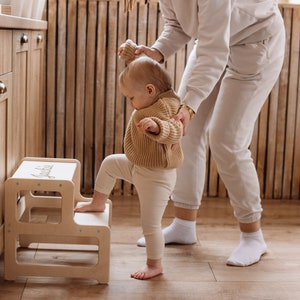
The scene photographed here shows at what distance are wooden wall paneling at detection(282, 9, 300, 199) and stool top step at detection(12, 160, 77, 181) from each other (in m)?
1.40

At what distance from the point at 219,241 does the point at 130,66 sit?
94 centimetres

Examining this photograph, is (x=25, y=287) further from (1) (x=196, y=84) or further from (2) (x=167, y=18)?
(2) (x=167, y=18)

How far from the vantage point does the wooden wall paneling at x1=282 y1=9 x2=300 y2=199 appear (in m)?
3.23

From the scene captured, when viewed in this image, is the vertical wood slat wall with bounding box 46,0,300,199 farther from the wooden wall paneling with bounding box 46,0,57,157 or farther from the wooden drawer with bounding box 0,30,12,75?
the wooden drawer with bounding box 0,30,12,75

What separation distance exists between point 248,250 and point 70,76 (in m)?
1.39

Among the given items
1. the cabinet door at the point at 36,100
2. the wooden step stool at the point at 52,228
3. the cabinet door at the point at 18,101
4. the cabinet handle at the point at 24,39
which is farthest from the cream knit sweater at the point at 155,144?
the cabinet door at the point at 36,100

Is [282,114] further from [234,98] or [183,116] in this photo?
[183,116]

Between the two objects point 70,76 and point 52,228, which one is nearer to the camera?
point 52,228

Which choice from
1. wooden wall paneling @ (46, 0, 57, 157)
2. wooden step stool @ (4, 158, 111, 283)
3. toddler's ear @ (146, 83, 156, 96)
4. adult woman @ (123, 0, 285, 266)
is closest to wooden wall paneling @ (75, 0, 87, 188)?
wooden wall paneling @ (46, 0, 57, 157)

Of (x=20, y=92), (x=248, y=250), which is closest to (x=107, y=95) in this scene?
(x=20, y=92)

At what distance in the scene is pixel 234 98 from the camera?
2.29m

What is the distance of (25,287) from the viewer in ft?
6.73

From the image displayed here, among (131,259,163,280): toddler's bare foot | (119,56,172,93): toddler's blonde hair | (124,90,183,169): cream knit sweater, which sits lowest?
(131,259,163,280): toddler's bare foot

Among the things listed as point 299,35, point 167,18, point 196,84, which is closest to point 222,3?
point 196,84
